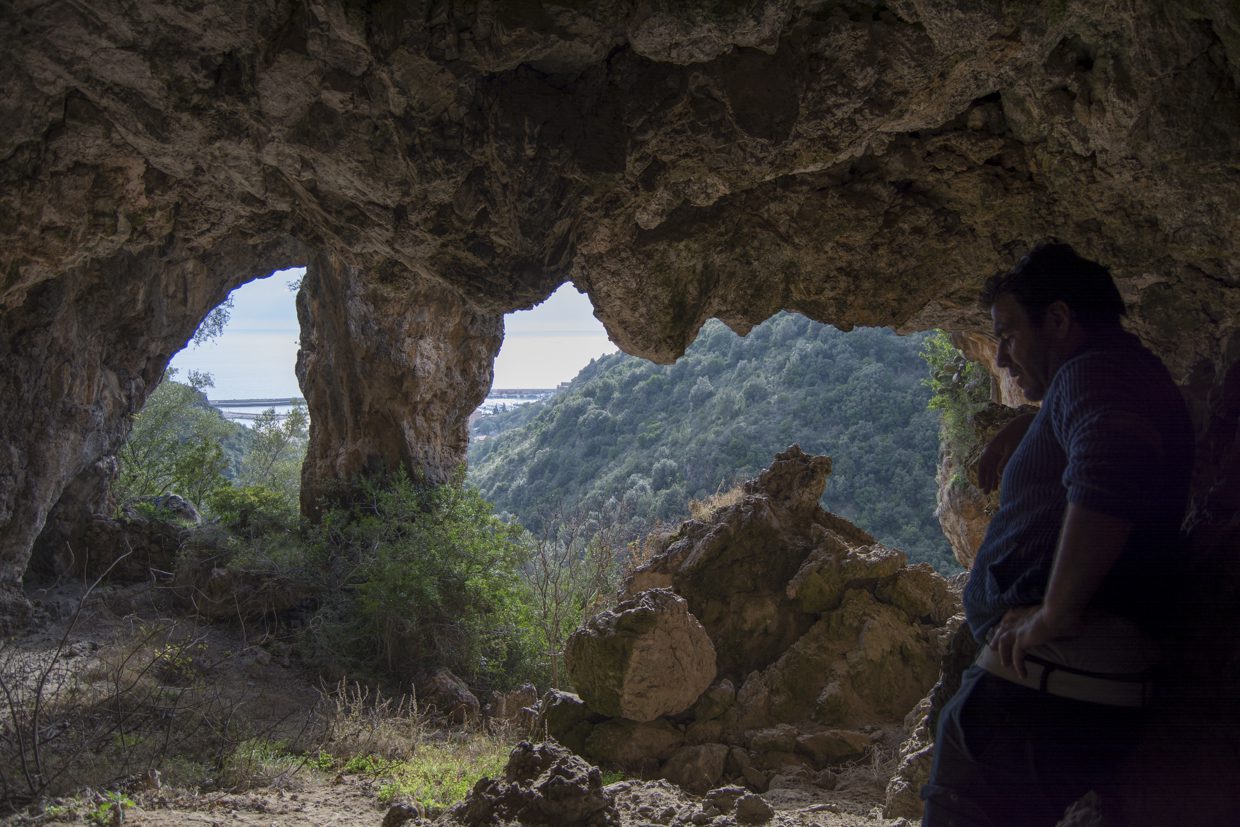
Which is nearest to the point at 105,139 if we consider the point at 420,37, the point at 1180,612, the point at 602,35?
the point at 420,37

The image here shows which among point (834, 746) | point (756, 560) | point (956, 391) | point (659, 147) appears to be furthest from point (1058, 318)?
point (956, 391)

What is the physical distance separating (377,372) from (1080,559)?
1090 centimetres

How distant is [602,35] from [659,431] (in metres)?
28.8

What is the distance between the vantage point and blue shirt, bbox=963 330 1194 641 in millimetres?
1666

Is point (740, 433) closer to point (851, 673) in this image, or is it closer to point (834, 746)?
point (851, 673)

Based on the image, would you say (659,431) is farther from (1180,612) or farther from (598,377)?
(1180,612)

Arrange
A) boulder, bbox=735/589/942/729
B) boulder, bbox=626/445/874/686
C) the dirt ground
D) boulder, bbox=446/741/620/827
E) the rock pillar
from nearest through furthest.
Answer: boulder, bbox=446/741/620/827
the dirt ground
boulder, bbox=735/589/942/729
boulder, bbox=626/445/874/686
the rock pillar

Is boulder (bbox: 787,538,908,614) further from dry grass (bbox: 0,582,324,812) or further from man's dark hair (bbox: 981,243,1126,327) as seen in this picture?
man's dark hair (bbox: 981,243,1126,327)

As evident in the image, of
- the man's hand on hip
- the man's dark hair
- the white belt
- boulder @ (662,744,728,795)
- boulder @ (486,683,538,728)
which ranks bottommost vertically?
boulder @ (486,683,538,728)

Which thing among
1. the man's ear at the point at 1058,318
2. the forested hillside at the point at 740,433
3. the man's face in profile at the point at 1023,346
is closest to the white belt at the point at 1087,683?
the man's face in profile at the point at 1023,346

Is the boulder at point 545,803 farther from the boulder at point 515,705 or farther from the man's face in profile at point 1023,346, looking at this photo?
the boulder at point 515,705

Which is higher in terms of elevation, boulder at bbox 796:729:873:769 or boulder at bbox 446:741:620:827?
boulder at bbox 446:741:620:827

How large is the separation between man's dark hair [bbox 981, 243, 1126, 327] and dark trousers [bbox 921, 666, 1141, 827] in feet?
2.81

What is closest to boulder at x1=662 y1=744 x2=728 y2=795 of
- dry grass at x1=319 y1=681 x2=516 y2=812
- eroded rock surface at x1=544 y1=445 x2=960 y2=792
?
eroded rock surface at x1=544 y1=445 x2=960 y2=792
